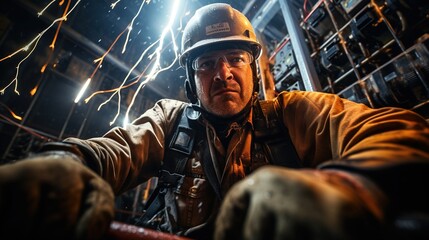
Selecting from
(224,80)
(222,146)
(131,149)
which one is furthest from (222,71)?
(131,149)

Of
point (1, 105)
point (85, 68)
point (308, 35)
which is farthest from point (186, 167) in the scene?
point (85, 68)

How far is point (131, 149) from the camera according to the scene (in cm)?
172

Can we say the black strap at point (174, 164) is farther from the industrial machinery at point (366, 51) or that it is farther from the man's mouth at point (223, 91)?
the industrial machinery at point (366, 51)

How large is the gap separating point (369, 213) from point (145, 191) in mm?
9001

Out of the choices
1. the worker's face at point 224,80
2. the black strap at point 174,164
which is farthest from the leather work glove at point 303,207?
the worker's face at point 224,80

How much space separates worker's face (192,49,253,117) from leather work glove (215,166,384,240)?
4.73 feet

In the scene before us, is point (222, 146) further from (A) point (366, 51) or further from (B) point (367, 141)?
(A) point (366, 51)

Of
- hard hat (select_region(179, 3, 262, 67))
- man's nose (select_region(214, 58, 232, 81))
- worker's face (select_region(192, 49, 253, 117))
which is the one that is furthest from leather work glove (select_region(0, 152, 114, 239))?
hard hat (select_region(179, 3, 262, 67))

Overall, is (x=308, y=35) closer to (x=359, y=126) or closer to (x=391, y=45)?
(x=391, y=45)

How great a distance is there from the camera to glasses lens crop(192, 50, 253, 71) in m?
2.22

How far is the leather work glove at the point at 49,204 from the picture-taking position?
539 millimetres

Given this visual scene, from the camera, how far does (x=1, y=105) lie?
573cm

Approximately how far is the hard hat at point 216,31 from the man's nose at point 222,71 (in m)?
0.26

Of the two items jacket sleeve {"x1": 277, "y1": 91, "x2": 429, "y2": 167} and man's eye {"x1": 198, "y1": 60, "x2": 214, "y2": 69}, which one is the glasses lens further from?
jacket sleeve {"x1": 277, "y1": 91, "x2": 429, "y2": 167}
